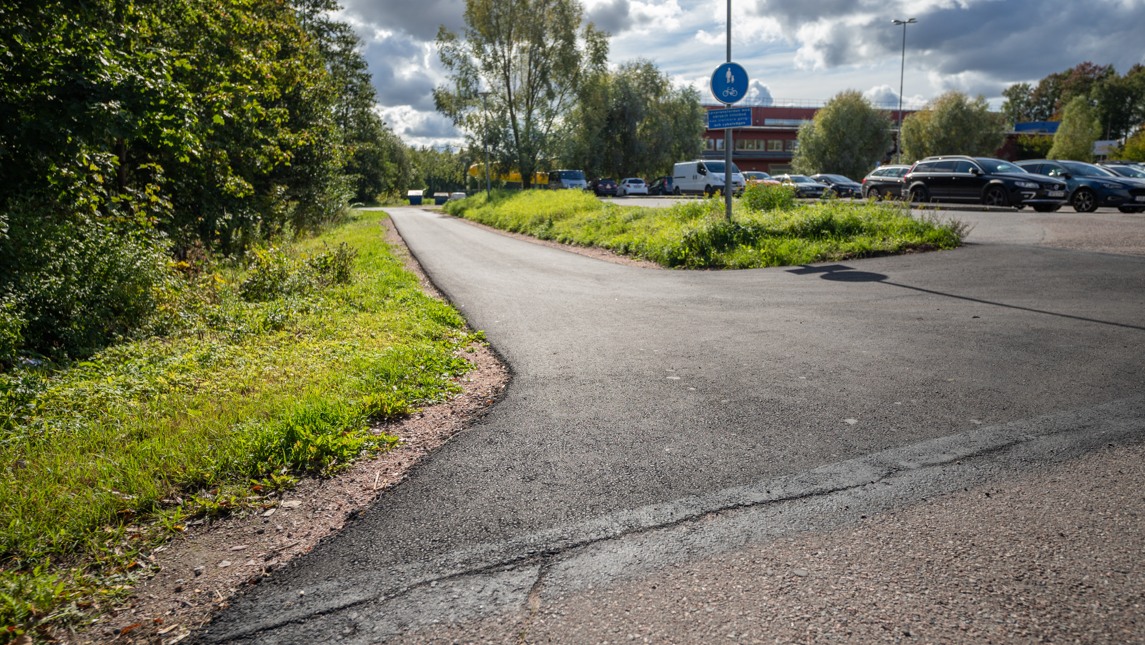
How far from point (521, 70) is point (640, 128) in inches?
763

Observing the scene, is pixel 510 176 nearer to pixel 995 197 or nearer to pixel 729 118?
pixel 995 197

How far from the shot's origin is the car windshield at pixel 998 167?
21.0 metres

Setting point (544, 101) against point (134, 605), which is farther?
point (544, 101)

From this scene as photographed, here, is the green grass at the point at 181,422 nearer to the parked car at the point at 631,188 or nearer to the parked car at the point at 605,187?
the parked car at the point at 631,188

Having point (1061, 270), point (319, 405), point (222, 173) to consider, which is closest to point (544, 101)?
point (222, 173)

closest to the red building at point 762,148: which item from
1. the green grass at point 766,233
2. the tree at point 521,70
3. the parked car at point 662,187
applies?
the parked car at point 662,187

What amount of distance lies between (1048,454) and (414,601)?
3408 millimetres

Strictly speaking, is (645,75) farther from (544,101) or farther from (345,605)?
(345,605)

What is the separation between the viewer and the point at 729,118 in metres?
13.6

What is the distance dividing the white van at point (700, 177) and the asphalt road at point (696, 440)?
34.1 m

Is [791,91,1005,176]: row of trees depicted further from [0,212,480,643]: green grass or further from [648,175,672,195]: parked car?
[0,212,480,643]: green grass

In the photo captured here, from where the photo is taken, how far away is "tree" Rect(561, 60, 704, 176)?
184 feet

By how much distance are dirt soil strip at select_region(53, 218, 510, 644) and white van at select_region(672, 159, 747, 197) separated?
38070 mm

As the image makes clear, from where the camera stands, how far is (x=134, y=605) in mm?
2705
